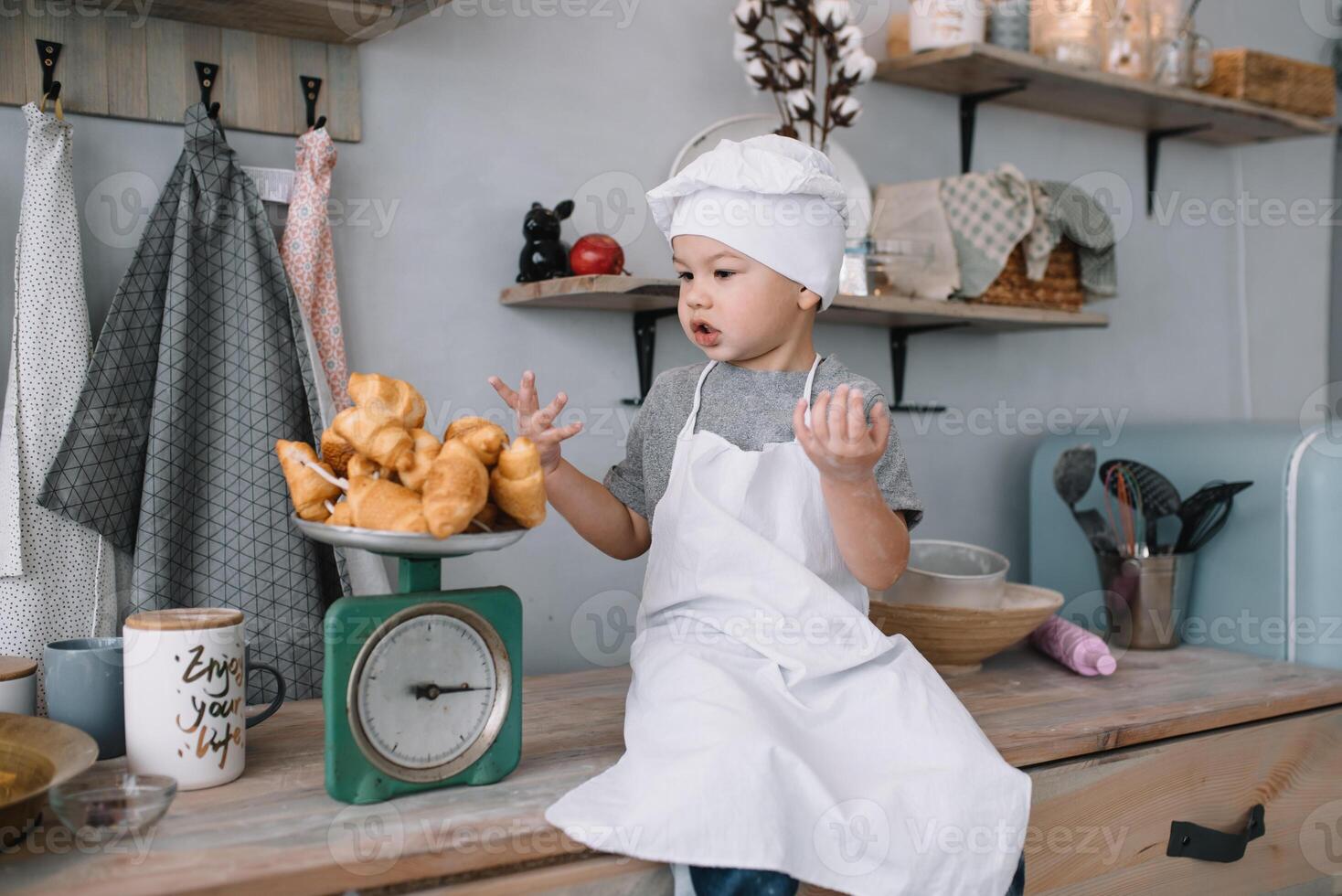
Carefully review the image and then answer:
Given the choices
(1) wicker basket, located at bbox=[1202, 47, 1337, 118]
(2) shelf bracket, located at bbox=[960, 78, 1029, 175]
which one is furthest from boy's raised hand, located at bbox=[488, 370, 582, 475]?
(1) wicker basket, located at bbox=[1202, 47, 1337, 118]

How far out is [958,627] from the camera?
5.02 feet

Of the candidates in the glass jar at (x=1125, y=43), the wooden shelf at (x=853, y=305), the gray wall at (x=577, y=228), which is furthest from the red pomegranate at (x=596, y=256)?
the glass jar at (x=1125, y=43)

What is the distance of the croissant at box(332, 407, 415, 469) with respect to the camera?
980 millimetres

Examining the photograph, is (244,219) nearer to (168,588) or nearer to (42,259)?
(42,259)

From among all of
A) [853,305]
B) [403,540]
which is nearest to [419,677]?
[403,540]

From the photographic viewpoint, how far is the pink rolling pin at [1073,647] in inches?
62.5

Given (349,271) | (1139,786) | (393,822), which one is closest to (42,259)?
(349,271)

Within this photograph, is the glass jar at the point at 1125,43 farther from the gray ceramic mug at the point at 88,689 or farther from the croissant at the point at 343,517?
the gray ceramic mug at the point at 88,689

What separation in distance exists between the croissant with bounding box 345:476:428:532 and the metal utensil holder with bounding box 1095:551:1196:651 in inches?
48.3

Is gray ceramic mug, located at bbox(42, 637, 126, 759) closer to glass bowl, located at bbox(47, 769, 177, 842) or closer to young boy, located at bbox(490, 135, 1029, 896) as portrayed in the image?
glass bowl, located at bbox(47, 769, 177, 842)

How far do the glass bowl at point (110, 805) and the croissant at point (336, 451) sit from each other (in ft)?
0.96

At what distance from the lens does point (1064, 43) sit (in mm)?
1955

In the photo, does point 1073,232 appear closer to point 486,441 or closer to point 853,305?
point 853,305

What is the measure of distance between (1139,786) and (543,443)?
786 mm
